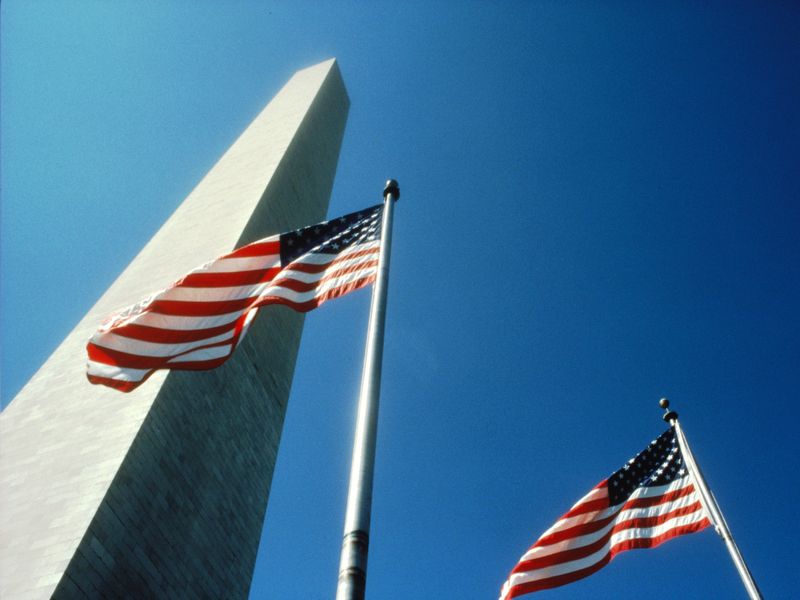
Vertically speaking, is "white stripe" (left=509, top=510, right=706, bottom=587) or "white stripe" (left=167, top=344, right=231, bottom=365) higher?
"white stripe" (left=167, top=344, right=231, bottom=365)

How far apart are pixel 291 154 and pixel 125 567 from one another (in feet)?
45.0

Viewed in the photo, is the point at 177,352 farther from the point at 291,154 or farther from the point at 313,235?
the point at 291,154

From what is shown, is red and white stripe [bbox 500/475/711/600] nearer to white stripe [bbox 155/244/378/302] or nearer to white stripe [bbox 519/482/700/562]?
white stripe [bbox 519/482/700/562]

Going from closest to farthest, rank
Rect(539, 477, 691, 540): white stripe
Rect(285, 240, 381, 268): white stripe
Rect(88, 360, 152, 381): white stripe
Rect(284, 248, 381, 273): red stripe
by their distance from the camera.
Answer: Rect(88, 360, 152, 381): white stripe, Rect(284, 248, 381, 273): red stripe, Rect(285, 240, 381, 268): white stripe, Rect(539, 477, 691, 540): white stripe

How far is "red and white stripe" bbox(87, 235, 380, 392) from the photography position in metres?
7.48

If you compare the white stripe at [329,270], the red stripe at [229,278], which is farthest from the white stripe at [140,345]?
the white stripe at [329,270]

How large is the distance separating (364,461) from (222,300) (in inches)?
131

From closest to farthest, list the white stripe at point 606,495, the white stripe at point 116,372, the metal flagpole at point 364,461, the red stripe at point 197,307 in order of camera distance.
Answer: the metal flagpole at point 364,461
the white stripe at point 116,372
the red stripe at point 197,307
the white stripe at point 606,495

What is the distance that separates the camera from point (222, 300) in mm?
7961

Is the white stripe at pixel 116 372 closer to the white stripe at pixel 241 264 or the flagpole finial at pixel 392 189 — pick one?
the white stripe at pixel 241 264

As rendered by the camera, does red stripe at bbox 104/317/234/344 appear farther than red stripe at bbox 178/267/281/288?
No

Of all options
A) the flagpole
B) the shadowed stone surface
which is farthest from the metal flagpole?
the flagpole

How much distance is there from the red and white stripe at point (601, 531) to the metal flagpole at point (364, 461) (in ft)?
14.1

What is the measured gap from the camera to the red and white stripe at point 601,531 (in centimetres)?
898
